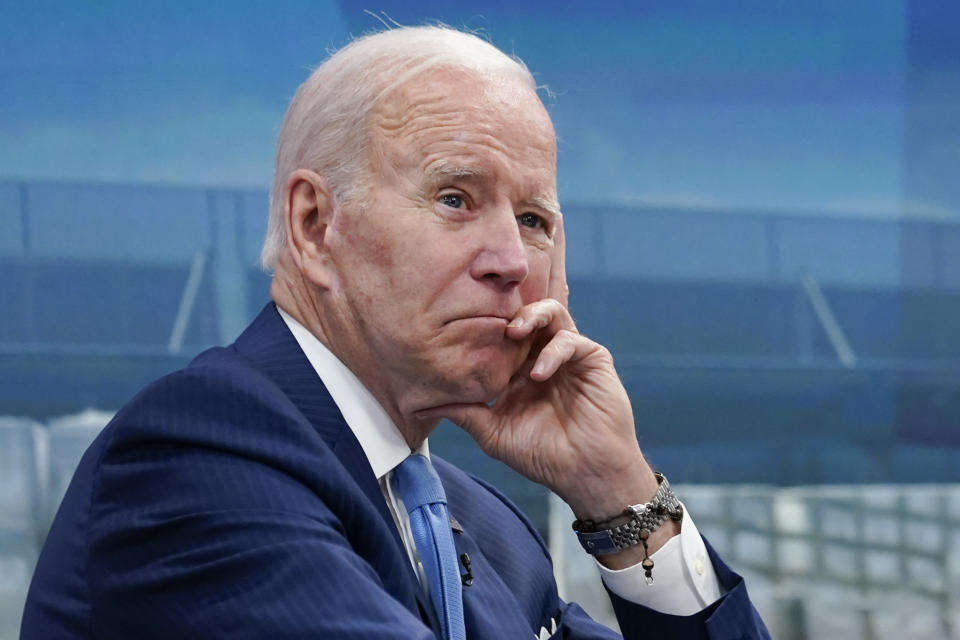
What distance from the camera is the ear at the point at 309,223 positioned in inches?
64.1

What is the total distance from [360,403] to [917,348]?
117 inches

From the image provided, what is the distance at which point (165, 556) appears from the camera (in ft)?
4.13

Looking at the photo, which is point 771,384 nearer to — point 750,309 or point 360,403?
point 750,309

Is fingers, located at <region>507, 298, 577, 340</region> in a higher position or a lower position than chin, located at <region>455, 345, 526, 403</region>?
higher

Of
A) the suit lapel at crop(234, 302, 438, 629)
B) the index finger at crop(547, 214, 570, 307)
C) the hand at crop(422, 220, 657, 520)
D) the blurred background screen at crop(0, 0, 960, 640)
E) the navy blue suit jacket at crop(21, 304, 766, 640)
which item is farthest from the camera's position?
the blurred background screen at crop(0, 0, 960, 640)

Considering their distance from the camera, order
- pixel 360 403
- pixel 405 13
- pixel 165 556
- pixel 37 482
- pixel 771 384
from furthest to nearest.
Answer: pixel 771 384
pixel 405 13
pixel 37 482
pixel 360 403
pixel 165 556

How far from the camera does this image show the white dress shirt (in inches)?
62.3

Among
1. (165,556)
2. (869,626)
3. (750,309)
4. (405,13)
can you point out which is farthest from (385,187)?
(869,626)

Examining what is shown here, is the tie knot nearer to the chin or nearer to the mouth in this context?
the chin

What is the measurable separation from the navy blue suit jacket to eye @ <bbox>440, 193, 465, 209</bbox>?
29cm

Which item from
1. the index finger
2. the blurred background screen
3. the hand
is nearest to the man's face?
the hand

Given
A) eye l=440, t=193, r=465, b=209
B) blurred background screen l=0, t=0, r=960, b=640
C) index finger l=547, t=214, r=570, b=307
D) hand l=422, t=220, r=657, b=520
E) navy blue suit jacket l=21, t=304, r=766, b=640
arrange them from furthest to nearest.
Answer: blurred background screen l=0, t=0, r=960, b=640
index finger l=547, t=214, r=570, b=307
hand l=422, t=220, r=657, b=520
eye l=440, t=193, r=465, b=209
navy blue suit jacket l=21, t=304, r=766, b=640

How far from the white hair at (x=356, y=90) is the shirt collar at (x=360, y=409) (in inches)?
7.9

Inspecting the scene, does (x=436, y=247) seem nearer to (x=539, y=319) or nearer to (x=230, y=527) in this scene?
(x=539, y=319)
